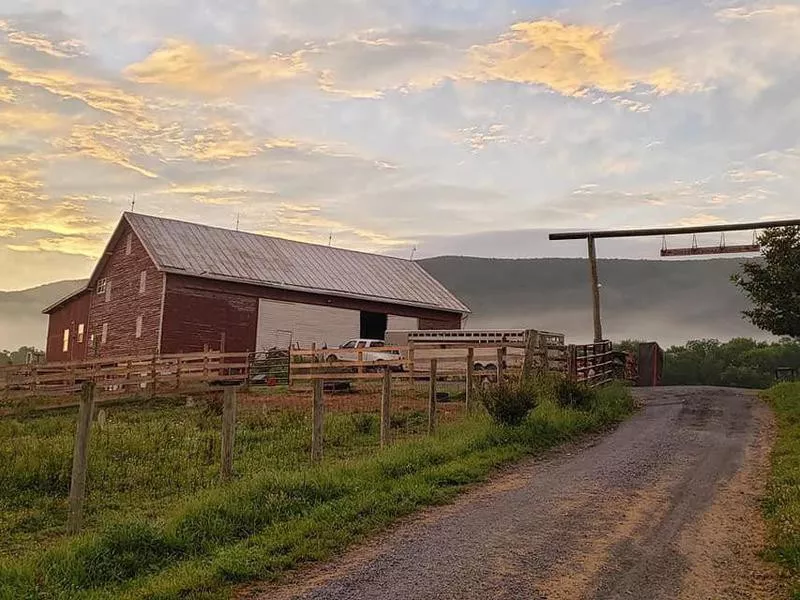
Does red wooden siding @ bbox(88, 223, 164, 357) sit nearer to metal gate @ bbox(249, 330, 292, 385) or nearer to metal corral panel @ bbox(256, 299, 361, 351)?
metal corral panel @ bbox(256, 299, 361, 351)

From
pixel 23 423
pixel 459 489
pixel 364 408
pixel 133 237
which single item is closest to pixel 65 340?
pixel 133 237

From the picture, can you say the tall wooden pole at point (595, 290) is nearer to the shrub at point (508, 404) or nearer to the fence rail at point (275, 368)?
the fence rail at point (275, 368)

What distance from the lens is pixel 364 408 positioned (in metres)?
21.3

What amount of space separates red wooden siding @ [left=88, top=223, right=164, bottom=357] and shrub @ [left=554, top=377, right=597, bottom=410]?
21.6 metres

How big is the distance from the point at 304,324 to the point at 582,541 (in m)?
32.1

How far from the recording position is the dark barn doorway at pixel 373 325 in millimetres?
42844

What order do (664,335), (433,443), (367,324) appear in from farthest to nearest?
(664,335)
(367,324)
(433,443)

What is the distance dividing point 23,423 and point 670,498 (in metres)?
17.7

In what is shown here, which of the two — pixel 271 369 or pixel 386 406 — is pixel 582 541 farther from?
pixel 271 369

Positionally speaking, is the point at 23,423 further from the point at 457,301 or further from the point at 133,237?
the point at 457,301

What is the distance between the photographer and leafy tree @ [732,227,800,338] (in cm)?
2778

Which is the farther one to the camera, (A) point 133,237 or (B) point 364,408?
(A) point 133,237

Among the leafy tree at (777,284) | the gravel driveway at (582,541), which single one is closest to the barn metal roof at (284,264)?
the leafy tree at (777,284)

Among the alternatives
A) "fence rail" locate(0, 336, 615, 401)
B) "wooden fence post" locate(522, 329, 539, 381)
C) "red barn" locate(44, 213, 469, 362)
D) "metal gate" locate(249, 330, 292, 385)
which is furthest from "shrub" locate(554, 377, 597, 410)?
"red barn" locate(44, 213, 469, 362)
